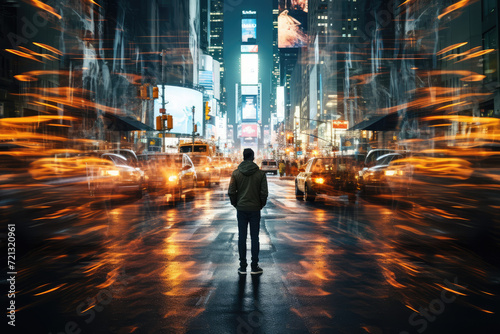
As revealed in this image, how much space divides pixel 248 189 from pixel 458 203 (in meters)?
13.4

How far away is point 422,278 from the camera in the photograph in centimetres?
608

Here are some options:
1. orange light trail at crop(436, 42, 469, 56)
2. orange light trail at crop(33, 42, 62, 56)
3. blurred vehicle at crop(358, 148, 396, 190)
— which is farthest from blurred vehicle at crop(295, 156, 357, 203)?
orange light trail at crop(33, 42, 62, 56)

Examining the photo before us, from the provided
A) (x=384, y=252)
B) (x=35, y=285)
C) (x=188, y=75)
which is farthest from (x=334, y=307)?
(x=188, y=75)

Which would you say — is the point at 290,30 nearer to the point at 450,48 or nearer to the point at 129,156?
the point at 450,48

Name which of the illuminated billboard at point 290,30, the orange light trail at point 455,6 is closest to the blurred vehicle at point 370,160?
the orange light trail at point 455,6

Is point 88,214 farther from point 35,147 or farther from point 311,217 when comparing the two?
point 35,147

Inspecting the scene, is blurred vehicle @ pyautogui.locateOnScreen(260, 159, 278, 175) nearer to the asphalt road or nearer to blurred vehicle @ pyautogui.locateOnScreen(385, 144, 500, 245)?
blurred vehicle @ pyautogui.locateOnScreen(385, 144, 500, 245)

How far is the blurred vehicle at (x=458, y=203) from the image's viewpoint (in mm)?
10312

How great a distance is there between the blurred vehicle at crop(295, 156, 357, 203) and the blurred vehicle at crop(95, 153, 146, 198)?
23.8 feet

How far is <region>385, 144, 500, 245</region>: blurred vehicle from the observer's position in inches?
406

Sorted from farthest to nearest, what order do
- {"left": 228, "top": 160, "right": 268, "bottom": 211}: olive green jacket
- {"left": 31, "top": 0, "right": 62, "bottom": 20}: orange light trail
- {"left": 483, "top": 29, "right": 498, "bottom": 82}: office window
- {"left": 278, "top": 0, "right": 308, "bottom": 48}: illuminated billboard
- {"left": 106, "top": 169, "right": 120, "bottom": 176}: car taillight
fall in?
{"left": 278, "top": 0, "right": 308, "bottom": 48}: illuminated billboard, {"left": 31, "top": 0, "right": 62, "bottom": 20}: orange light trail, {"left": 483, "top": 29, "right": 498, "bottom": 82}: office window, {"left": 106, "top": 169, "right": 120, "bottom": 176}: car taillight, {"left": 228, "top": 160, "right": 268, "bottom": 211}: olive green jacket

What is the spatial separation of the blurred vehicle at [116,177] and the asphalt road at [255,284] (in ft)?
23.3

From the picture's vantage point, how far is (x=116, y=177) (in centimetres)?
1747

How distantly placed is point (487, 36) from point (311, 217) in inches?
1084
